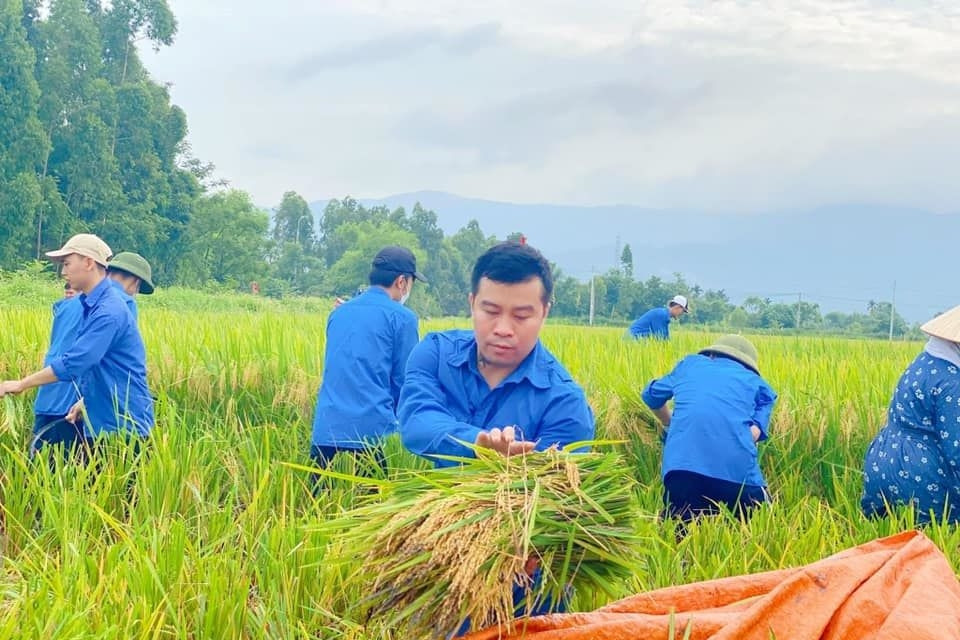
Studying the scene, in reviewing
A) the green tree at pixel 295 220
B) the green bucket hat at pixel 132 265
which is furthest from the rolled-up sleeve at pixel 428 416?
the green tree at pixel 295 220

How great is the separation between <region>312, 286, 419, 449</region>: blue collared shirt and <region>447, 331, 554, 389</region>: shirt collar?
6.33 ft

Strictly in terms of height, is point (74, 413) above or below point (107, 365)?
below

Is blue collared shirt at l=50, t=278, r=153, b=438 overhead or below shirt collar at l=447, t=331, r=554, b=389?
below

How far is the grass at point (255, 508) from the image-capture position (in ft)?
8.02

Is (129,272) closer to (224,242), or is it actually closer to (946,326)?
(946,326)

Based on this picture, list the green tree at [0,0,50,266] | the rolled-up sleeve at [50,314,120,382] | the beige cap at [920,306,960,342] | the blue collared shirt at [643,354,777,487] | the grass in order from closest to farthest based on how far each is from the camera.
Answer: the grass < the beige cap at [920,306,960,342] < the blue collared shirt at [643,354,777,487] < the rolled-up sleeve at [50,314,120,382] < the green tree at [0,0,50,266]

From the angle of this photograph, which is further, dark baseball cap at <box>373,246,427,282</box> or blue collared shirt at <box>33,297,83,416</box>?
dark baseball cap at <box>373,246,427,282</box>

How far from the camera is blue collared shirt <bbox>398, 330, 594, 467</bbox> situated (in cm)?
246

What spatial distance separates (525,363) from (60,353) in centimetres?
295

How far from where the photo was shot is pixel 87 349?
4.30 m

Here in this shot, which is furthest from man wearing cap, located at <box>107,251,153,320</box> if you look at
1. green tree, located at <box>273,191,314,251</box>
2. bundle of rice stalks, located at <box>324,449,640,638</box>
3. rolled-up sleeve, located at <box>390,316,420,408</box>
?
green tree, located at <box>273,191,314,251</box>

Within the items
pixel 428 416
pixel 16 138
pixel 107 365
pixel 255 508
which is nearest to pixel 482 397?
pixel 428 416

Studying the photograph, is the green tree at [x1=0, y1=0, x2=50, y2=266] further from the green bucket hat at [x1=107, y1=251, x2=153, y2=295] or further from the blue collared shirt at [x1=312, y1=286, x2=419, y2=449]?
the blue collared shirt at [x1=312, y1=286, x2=419, y2=449]

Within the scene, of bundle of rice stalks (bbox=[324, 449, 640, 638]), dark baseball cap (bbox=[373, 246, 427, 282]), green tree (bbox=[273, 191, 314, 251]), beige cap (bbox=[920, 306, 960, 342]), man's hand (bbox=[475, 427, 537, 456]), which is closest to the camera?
bundle of rice stalks (bbox=[324, 449, 640, 638])
